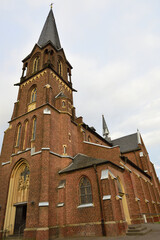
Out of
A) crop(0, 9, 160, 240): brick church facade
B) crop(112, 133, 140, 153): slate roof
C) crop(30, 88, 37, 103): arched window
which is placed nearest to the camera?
crop(0, 9, 160, 240): brick church facade

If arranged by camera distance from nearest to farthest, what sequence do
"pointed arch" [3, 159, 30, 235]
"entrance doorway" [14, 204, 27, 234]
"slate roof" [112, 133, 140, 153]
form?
"entrance doorway" [14, 204, 27, 234], "pointed arch" [3, 159, 30, 235], "slate roof" [112, 133, 140, 153]

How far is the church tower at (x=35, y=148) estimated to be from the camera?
13789 millimetres

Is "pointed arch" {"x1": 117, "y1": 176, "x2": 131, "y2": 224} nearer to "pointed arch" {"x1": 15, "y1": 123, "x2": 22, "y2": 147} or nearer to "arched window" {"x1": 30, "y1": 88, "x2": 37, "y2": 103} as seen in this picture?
"pointed arch" {"x1": 15, "y1": 123, "x2": 22, "y2": 147}

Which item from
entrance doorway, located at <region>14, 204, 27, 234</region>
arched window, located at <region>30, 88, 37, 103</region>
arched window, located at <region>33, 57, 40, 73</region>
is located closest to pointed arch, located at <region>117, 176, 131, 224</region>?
entrance doorway, located at <region>14, 204, 27, 234</region>

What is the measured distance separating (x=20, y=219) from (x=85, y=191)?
22.0 feet

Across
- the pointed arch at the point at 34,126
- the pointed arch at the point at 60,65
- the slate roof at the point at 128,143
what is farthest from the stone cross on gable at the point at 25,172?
the slate roof at the point at 128,143

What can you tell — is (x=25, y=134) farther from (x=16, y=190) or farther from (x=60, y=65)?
(x=60, y=65)

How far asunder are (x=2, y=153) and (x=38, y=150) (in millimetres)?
6107

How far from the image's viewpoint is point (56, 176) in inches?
610

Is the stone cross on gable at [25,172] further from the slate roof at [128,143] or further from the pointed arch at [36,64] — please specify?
the slate roof at [128,143]

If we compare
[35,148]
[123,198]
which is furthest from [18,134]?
[123,198]

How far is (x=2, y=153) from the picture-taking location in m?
19.2

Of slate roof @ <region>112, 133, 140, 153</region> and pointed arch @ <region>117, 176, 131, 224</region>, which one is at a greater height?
slate roof @ <region>112, 133, 140, 153</region>

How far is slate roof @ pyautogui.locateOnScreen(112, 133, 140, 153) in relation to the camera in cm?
3073
